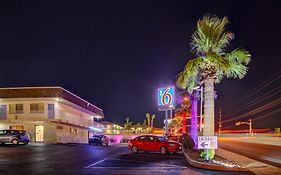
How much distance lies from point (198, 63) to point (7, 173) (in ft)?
34.7

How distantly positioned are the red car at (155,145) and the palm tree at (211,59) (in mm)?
9287

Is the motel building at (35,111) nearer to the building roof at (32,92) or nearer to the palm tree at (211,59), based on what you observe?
the building roof at (32,92)

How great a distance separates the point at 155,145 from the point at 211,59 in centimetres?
1189

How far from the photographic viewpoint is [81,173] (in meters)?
15.9

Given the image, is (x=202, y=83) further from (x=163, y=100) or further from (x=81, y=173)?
(x=163, y=100)

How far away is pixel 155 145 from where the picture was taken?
29.8 metres

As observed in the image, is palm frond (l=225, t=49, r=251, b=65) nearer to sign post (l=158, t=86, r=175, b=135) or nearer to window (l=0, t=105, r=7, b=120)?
sign post (l=158, t=86, r=175, b=135)

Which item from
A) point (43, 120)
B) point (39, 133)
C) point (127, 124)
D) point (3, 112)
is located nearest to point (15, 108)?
point (3, 112)

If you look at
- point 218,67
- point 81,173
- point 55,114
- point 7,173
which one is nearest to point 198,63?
point 218,67

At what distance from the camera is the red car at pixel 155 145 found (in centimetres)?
2909

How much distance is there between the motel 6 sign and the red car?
25.1 feet

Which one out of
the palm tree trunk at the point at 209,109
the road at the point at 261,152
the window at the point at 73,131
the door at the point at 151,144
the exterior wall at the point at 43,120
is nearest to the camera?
the palm tree trunk at the point at 209,109

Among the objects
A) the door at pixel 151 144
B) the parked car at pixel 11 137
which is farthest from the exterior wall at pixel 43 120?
the door at pixel 151 144

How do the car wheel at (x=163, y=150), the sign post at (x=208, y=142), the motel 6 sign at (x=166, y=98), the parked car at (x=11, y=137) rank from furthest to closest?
the parked car at (x=11, y=137) → the motel 6 sign at (x=166, y=98) → the car wheel at (x=163, y=150) → the sign post at (x=208, y=142)
